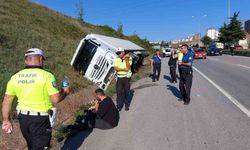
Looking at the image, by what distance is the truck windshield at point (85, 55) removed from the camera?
1606 centimetres

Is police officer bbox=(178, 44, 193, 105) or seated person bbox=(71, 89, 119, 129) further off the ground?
police officer bbox=(178, 44, 193, 105)

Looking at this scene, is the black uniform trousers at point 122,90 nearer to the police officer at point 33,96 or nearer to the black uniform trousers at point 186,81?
the black uniform trousers at point 186,81

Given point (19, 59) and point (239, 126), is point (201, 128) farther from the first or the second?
point (19, 59)

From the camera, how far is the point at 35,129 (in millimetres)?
4441

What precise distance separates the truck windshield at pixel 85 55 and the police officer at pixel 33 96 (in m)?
11.4

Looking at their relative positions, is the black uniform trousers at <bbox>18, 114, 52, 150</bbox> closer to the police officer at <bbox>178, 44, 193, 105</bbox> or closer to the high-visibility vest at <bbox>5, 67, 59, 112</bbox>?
the high-visibility vest at <bbox>5, 67, 59, 112</bbox>

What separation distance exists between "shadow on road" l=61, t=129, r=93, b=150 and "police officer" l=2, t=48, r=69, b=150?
235 centimetres

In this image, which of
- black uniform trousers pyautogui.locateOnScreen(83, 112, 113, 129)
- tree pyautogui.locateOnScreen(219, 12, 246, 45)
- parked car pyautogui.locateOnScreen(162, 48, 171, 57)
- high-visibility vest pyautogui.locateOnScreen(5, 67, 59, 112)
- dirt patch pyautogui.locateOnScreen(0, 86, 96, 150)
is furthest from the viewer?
tree pyautogui.locateOnScreen(219, 12, 246, 45)

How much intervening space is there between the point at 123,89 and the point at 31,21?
71.2ft

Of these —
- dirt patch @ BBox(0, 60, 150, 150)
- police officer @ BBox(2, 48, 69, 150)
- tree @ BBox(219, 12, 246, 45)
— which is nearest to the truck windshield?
dirt patch @ BBox(0, 60, 150, 150)

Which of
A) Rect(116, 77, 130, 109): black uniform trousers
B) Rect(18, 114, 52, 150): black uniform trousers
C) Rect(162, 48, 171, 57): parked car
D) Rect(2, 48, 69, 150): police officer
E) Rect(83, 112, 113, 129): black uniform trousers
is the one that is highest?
Rect(2, 48, 69, 150): police officer

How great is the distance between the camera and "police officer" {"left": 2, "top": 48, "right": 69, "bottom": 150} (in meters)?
4.37

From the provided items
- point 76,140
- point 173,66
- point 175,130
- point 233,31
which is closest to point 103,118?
point 76,140

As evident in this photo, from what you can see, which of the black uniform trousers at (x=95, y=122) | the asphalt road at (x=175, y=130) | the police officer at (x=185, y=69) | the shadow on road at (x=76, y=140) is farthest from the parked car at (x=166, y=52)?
the shadow on road at (x=76, y=140)
